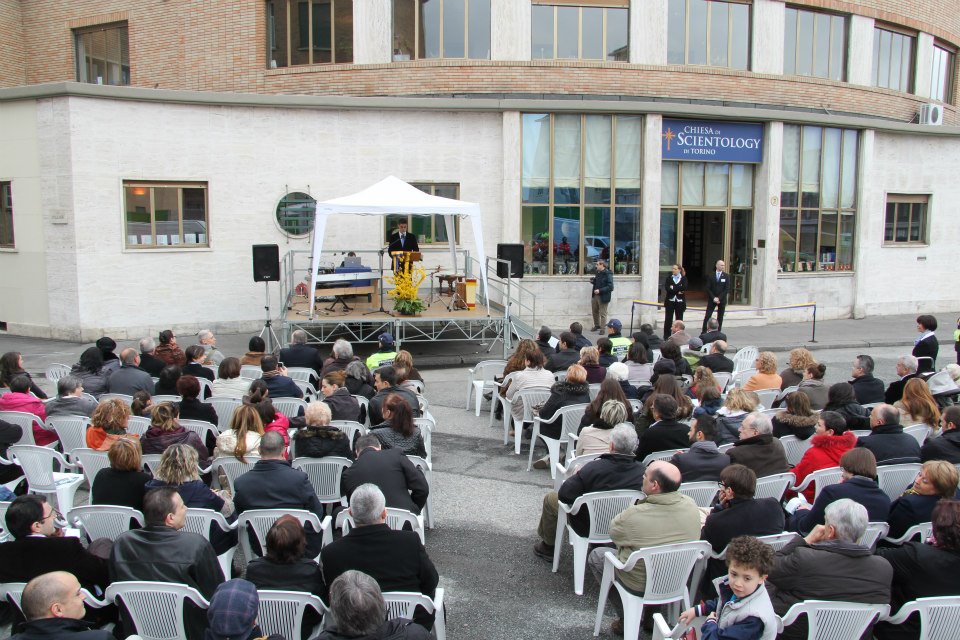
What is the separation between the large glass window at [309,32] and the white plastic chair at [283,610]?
1714 centimetres

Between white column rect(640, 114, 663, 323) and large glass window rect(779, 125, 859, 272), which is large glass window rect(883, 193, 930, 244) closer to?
large glass window rect(779, 125, 859, 272)

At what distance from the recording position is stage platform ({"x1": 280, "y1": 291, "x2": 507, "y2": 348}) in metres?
13.8

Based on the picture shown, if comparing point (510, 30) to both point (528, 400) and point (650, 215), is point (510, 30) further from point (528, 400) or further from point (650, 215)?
point (528, 400)

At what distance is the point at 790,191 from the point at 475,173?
327 inches

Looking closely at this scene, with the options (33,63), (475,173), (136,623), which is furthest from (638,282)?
(33,63)

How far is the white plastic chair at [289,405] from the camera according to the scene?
26.3ft

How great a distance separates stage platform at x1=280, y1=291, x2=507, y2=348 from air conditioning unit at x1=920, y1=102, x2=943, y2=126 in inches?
587

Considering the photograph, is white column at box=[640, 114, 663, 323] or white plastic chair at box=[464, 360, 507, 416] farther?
white column at box=[640, 114, 663, 323]

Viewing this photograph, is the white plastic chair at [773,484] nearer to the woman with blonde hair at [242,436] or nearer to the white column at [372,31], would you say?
the woman with blonde hair at [242,436]

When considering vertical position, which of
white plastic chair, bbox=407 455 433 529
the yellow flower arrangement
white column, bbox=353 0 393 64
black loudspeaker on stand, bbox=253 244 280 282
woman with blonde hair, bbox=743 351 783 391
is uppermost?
white column, bbox=353 0 393 64

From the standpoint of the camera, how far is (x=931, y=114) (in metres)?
23.0

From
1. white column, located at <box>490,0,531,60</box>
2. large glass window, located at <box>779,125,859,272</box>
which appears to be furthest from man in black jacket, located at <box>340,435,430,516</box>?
large glass window, located at <box>779,125,859,272</box>

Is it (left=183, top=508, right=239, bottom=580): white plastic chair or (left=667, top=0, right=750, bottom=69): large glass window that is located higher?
(left=667, top=0, right=750, bottom=69): large glass window

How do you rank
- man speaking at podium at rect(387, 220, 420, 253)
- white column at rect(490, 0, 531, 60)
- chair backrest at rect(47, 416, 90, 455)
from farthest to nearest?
white column at rect(490, 0, 531, 60) → man speaking at podium at rect(387, 220, 420, 253) → chair backrest at rect(47, 416, 90, 455)
